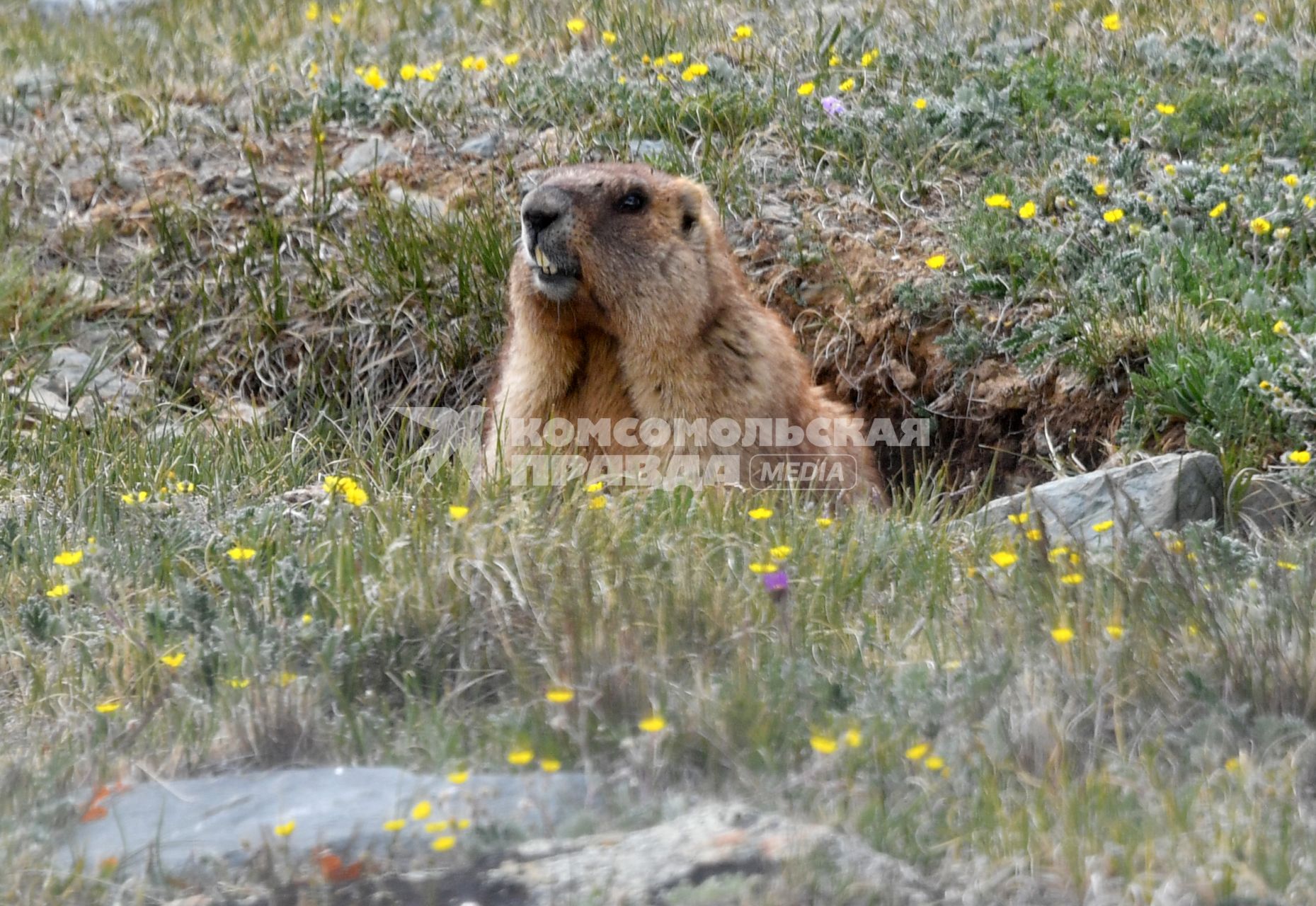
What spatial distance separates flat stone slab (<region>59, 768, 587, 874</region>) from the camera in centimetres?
278

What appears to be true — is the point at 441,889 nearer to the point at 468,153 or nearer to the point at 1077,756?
the point at 1077,756

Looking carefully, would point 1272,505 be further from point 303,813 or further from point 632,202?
point 303,813

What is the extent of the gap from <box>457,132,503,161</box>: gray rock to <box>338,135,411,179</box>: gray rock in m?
0.31

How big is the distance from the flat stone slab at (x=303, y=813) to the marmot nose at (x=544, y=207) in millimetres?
2761

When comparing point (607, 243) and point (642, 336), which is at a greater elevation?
point (607, 243)

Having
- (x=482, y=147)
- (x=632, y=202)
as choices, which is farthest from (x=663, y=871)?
(x=482, y=147)

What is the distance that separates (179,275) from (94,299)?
434mm

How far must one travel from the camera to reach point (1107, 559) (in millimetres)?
4023

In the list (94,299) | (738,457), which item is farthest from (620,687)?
(94,299)

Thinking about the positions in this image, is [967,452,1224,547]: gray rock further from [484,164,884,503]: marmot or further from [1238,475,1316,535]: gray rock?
[484,164,884,503]: marmot

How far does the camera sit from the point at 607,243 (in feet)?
18.1

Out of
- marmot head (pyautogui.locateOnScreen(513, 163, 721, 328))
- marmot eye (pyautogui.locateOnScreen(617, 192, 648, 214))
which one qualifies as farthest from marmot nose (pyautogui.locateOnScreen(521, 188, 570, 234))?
marmot eye (pyautogui.locateOnScreen(617, 192, 648, 214))

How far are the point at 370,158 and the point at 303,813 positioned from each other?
564 centimetres

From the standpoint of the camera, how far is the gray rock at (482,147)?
313 inches
